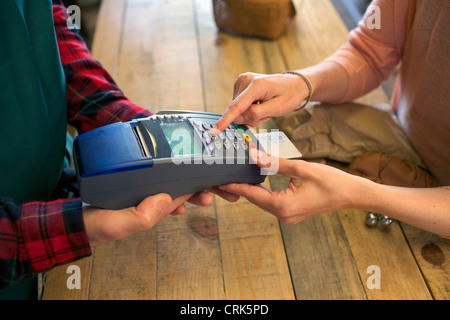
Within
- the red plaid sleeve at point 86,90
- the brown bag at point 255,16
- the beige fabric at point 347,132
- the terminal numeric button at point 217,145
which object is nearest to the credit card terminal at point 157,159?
the terminal numeric button at point 217,145

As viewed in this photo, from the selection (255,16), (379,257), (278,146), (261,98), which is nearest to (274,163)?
(278,146)

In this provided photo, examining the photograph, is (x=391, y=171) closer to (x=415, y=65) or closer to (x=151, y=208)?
(x=415, y=65)

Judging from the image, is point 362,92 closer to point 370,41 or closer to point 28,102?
point 370,41

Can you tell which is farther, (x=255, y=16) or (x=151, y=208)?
(x=255, y=16)

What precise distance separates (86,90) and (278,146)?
0.40 m

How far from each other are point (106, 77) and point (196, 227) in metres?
0.37

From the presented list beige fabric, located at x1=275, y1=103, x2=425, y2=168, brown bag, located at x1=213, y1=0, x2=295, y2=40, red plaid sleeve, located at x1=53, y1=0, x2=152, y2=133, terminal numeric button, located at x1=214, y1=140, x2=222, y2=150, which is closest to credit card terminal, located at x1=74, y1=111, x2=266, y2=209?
terminal numeric button, located at x1=214, y1=140, x2=222, y2=150

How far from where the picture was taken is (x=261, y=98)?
81 centimetres

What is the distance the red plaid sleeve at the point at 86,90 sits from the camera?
2.75 ft

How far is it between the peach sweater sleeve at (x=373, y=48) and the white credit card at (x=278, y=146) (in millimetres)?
323

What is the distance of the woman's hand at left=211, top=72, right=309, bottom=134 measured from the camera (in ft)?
2.45

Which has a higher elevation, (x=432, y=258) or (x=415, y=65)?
(x=415, y=65)

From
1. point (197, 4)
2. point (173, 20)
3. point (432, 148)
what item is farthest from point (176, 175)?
point (197, 4)

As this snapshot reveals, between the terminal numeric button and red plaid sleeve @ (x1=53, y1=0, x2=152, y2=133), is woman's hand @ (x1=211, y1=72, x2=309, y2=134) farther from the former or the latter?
red plaid sleeve @ (x1=53, y1=0, x2=152, y2=133)
